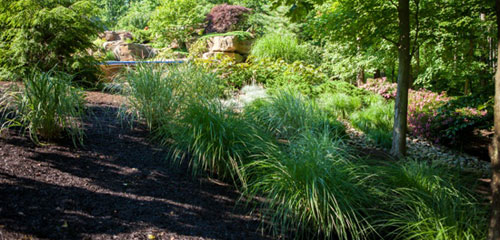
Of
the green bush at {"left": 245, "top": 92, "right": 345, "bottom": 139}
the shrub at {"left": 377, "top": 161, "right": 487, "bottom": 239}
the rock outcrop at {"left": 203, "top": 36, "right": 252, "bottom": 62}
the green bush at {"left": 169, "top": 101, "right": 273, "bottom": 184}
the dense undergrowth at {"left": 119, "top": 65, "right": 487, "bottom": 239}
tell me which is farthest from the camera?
the rock outcrop at {"left": 203, "top": 36, "right": 252, "bottom": 62}

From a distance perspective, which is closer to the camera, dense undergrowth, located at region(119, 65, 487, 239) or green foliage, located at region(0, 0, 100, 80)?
dense undergrowth, located at region(119, 65, 487, 239)

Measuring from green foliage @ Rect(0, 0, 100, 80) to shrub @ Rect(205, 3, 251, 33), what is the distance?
864cm

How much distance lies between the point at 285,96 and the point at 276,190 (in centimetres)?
252

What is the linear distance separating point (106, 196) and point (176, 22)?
13.4m

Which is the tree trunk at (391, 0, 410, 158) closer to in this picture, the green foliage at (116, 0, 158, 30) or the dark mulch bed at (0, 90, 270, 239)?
the dark mulch bed at (0, 90, 270, 239)

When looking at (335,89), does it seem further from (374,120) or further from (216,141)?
(216,141)

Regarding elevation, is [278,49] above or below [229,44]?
below

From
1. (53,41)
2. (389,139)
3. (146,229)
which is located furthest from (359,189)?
(53,41)

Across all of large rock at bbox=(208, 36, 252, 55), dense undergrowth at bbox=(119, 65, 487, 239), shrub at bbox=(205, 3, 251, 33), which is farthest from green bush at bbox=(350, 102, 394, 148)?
shrub at bbox=(205, 3, 251, 33)

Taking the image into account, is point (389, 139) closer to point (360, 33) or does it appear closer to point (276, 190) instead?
point (360, 33)

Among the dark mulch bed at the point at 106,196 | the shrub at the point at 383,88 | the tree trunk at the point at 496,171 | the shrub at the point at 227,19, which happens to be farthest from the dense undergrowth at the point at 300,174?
the shrub at the point at 227,19

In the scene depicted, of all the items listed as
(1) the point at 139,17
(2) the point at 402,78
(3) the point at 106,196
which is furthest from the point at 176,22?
(3) the point at 106,196

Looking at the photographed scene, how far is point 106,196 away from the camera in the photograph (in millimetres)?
2705

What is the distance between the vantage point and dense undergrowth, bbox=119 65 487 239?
2.65 metres
